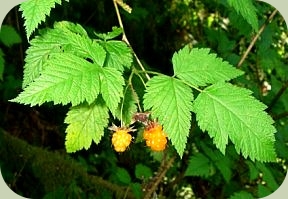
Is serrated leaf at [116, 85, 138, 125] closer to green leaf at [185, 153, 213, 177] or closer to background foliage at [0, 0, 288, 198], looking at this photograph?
background foliage at [0, 0, 288, 198]

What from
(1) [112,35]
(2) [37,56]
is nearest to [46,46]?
(2) [37,56]

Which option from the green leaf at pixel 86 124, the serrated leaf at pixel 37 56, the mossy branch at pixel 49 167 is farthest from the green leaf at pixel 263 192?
the serrated leaf at pixel 37 56

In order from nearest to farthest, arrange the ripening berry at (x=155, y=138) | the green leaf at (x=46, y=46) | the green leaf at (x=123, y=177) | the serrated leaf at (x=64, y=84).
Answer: the serrated leaf at (x=64, y=84) → the ripening berry at (x=155, y=138) → the green leaf at (x=46, y=46) → the green leaf at (x=123, y=177)

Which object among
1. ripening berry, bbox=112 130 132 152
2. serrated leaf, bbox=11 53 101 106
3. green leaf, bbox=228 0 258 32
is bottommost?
ripening berry, bbox=112 130 132 152

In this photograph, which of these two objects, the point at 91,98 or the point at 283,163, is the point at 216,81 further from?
the point at 283,163

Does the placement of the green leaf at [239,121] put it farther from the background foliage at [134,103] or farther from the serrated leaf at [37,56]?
the serrated leaf at [37,56]

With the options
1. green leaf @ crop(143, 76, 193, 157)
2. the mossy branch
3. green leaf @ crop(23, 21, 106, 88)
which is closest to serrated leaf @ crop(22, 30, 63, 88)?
green leaf @ crop(23, 21, 106, 88)

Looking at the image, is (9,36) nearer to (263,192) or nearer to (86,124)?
(86,124)
